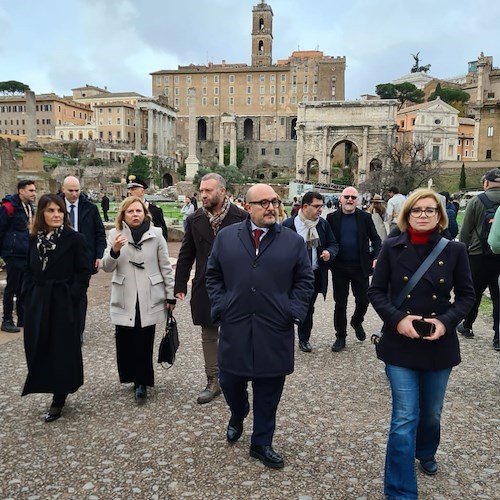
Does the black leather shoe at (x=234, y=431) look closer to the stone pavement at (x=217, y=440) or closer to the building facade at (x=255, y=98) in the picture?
the stone pavement at (x=217, y=440)

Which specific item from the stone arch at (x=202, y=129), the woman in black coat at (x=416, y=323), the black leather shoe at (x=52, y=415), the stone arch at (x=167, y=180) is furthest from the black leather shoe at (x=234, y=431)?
the stone arch at (x=202, y=129)

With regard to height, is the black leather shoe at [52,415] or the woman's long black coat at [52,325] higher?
the woman's long black coat at [52,325]

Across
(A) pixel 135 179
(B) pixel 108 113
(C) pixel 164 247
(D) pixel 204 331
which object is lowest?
(D) pixel 204 331

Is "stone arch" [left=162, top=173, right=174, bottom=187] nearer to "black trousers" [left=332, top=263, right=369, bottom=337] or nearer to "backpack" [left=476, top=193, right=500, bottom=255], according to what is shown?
"black trousers" [left=332, top=263, right=369, bottom=337]

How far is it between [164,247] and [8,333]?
3493 mm

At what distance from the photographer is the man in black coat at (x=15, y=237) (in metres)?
7.00

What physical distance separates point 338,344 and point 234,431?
2.85m

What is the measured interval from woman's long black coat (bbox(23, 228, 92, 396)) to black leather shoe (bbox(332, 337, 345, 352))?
3.26 metres

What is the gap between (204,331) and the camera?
4.97 metres

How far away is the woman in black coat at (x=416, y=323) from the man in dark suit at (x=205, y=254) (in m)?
1.90

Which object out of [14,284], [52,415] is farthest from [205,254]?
[14,284]

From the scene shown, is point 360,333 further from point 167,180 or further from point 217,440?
point 167,180

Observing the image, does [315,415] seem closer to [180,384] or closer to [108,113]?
[180,384]

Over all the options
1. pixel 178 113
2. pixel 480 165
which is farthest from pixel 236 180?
pixel 178 113
